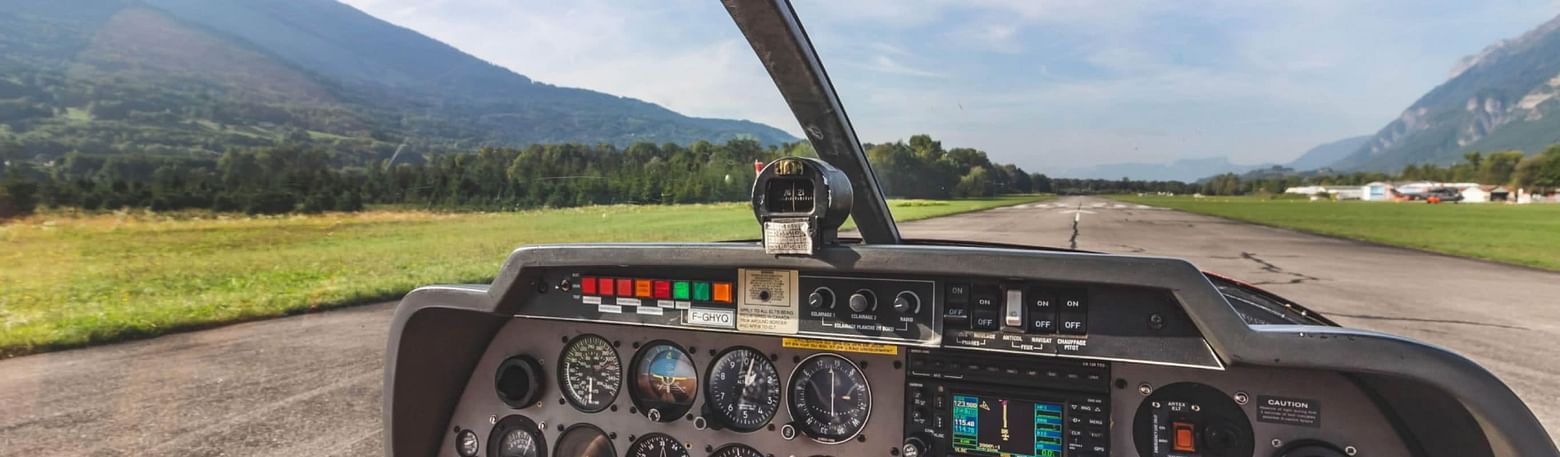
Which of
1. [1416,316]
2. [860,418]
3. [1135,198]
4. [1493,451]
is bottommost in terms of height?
[1416,316]

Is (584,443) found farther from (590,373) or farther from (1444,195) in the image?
(1444,195)

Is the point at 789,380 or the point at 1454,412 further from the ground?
the point at 1454,412

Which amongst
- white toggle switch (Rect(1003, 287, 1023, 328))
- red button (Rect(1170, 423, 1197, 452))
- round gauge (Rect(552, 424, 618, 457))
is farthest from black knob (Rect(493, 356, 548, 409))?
red button (Rect(1170, 423, 1197, 452))

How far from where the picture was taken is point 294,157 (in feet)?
29.5

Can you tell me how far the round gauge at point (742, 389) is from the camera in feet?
6.10

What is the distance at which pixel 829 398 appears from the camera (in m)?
1.83

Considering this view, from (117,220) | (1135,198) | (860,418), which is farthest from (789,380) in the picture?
(117,220)

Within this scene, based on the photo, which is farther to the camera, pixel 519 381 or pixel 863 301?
pixel 519 381

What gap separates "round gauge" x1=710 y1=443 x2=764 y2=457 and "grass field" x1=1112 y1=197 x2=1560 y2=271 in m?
4.32

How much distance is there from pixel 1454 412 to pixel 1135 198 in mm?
2434

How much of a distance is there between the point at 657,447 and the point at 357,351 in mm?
4639

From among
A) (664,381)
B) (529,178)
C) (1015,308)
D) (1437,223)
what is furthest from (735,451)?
(1437,223)

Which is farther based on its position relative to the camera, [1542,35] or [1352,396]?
[1542,35]

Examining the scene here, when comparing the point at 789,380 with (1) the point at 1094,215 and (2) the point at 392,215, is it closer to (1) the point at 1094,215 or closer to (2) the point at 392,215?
(1) the point at 1094,215
